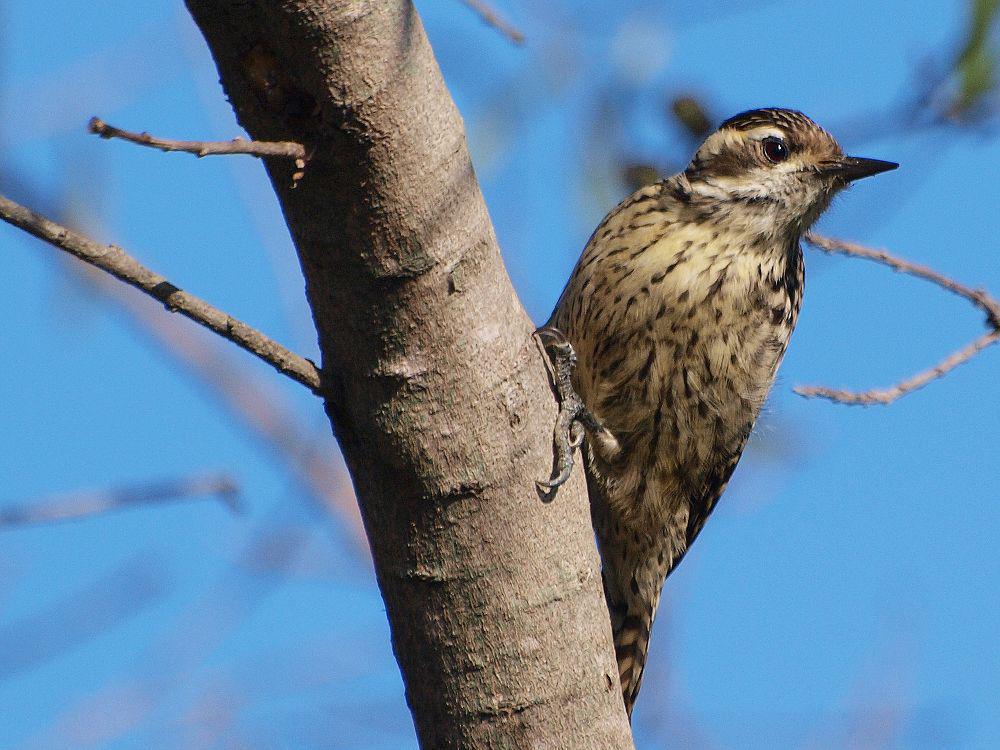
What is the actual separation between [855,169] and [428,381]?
2.35m

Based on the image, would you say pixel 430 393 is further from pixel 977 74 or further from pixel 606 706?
pixel 977 74

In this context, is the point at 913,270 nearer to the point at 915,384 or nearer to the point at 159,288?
the point at 915,384

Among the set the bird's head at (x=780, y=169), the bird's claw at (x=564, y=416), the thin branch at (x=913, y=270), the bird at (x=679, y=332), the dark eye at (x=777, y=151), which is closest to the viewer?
the bird's claw at (x=564, y=416)

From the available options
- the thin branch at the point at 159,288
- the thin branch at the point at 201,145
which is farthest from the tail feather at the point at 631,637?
the thin branch at the point at 201,145

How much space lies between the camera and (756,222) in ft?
11.9

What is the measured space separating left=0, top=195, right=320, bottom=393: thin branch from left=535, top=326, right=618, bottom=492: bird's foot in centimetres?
46

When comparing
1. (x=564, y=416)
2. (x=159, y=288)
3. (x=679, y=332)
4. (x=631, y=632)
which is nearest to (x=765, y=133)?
(x=679, y=332)

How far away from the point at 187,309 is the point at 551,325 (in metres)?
2.06

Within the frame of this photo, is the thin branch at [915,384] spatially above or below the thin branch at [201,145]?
above

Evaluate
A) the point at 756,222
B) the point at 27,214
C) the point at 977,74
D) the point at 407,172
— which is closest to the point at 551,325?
Answer: the point at 756,222

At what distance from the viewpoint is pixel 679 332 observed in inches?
132

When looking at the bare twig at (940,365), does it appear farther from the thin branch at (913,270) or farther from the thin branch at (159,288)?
the thin branch at (159,288)

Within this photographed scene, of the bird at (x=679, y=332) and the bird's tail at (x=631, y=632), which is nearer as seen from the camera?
the bird at (x=679, y=332)

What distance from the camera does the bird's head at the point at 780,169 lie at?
3.69m
